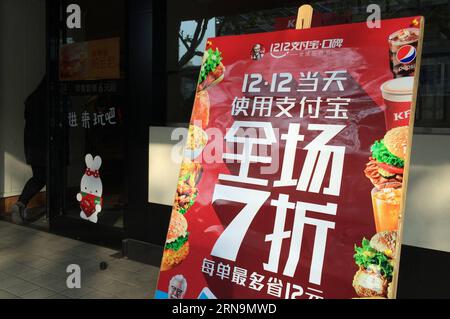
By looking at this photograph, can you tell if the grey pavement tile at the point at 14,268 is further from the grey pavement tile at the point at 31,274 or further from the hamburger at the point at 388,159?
the hamburger at the point at 388,159

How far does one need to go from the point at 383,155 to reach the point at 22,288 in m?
3.11

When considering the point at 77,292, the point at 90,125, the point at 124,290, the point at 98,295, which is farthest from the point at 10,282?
the point at 90,125

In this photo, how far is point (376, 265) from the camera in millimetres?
1772

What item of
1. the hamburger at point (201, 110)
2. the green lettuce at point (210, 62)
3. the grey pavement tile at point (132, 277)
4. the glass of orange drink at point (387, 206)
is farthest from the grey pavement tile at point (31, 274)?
the glass of orange drink at point (387, 206)

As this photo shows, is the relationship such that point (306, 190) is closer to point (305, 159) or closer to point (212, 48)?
point (305, 159)

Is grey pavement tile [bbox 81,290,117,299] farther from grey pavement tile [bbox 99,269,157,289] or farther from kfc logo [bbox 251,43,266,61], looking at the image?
kfc logo [bbox 251,43,266,61]

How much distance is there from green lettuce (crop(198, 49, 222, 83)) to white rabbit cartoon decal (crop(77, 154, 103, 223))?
274 cm

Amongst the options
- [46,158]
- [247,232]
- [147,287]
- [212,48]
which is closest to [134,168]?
[147,287]

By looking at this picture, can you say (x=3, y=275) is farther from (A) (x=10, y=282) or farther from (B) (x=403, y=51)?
(B) (x=403, y=51)

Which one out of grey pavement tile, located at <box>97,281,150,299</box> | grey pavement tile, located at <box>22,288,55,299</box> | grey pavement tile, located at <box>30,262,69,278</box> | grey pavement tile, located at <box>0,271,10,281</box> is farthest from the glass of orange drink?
grey pavement tile, located at <box>0,271,10,281</box>

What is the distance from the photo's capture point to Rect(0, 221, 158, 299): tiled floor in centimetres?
357

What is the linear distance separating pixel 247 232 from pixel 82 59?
Result: 3.57 m

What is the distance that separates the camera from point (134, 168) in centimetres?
439

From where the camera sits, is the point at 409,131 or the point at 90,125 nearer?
the point at 409,131
